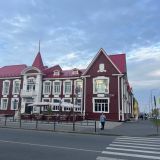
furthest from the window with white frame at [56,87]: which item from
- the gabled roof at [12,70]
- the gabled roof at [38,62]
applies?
the gabled roof at [12,70]

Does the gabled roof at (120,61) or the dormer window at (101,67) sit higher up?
the gabled roof at (120,61)

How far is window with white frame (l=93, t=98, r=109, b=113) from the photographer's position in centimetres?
4366

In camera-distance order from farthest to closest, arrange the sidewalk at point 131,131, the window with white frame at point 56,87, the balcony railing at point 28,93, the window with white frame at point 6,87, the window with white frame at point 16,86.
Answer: the window with white frame at point 6,87 → the window with white frame at point 16,86 → the window with white frame at point 56,87 → the balcony railing at point 28,93 → the sidewalk at point 131,131

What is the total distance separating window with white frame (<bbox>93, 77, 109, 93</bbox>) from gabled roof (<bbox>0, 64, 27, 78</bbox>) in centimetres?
1725

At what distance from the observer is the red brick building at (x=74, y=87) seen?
43781 mm

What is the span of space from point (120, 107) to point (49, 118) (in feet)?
38.7

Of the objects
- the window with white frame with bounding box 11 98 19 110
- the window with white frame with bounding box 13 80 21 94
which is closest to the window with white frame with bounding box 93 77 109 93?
the window with white frame with bounding box 13 80 21 94

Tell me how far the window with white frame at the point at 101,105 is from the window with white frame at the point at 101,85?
148cm

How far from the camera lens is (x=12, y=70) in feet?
191

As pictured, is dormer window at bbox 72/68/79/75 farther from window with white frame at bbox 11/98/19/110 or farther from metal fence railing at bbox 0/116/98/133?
metal fence railing at bbox 0/116/98/133

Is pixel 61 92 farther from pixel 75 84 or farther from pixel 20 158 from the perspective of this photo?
pixel 20 158

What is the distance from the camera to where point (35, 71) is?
52.3 m

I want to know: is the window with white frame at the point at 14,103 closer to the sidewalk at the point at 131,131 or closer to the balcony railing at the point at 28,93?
the balcony railing at the point at 28,93

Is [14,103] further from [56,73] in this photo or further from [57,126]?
[57,126]
